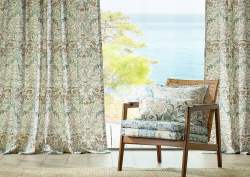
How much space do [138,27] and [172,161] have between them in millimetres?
1718

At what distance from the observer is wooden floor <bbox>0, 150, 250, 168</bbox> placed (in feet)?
8.57

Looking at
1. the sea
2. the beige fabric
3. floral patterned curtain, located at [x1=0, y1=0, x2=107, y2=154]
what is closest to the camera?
the beige fabric

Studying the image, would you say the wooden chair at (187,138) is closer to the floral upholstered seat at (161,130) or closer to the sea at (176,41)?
the floral upholstered seat at (161,130)

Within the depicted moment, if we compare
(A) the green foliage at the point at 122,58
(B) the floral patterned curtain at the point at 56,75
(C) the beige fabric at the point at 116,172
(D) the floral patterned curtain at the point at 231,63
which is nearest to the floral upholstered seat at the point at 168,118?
(C) the beige fabric at the point at 116,172

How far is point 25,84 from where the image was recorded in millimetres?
3098

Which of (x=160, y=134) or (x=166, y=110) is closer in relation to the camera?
(x=160, y=134)

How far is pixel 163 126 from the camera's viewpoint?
7.10 ft

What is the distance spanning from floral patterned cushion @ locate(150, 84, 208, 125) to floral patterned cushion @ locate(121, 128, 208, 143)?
16cm

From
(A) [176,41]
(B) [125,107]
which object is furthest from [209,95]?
(A) [176,41]

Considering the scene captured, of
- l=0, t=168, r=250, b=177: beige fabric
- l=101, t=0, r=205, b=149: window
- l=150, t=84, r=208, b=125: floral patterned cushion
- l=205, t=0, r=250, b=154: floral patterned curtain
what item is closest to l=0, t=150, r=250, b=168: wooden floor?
l=0, t=168, r=250, b=177: beige fabric

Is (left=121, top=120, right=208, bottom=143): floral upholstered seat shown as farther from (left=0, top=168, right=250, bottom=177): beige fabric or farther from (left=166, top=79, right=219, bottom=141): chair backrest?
(left=0, top=168, right=250, bottom=177): beige fabric

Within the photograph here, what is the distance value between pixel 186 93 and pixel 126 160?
0.88 meters

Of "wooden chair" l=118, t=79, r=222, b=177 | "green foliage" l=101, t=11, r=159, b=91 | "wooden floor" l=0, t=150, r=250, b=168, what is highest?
"green foliage" l=101, t=11, r=159, b=91

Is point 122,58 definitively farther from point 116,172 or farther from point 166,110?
point 116,172
